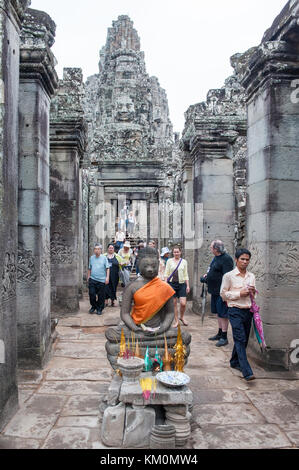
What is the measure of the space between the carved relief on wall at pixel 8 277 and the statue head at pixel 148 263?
1234 millimetres

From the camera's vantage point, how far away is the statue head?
13.3ft

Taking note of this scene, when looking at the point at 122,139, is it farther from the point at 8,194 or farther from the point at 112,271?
the point at 8,194

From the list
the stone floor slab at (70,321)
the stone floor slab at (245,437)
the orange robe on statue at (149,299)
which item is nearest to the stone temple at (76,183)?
the stone floor slab at (70,321)

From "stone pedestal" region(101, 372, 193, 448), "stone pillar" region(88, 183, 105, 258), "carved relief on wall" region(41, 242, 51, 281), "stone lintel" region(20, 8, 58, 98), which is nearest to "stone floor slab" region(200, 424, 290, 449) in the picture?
"stone pedestal" region(101, 372, 193, 448)

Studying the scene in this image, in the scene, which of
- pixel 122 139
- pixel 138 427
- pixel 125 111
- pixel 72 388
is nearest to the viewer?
pixel 138 427

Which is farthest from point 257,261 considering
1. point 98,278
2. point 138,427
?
point 98,278

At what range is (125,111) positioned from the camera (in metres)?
20.3

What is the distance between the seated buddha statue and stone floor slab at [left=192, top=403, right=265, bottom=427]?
65 centimetres

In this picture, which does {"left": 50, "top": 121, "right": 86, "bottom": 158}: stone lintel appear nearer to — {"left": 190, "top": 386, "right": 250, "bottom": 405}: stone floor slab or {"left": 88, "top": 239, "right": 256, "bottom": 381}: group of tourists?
{"left": 88, "top": 239, "right": 256, "bottom": 381}: group of tourists

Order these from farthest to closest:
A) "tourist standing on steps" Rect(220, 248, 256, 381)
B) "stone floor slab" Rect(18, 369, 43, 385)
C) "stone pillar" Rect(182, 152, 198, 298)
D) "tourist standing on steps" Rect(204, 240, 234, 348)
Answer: "stone pillar" Rect(182, 152, 198, 298), "tourist standing on steps" Rect(204, 240, 234, 348), "tourist standing on steps" Rect(220, 248, 256, 381), "stone floor slab" Rect(18, 369, 43, 385)

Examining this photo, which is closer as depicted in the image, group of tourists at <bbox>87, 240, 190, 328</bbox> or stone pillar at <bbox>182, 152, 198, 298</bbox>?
group of tourists at <bbox>87, 240, 190, 328</bbox>

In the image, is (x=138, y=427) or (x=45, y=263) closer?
(x=138, y=427)

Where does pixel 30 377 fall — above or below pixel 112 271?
below

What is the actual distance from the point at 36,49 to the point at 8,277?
317cm
